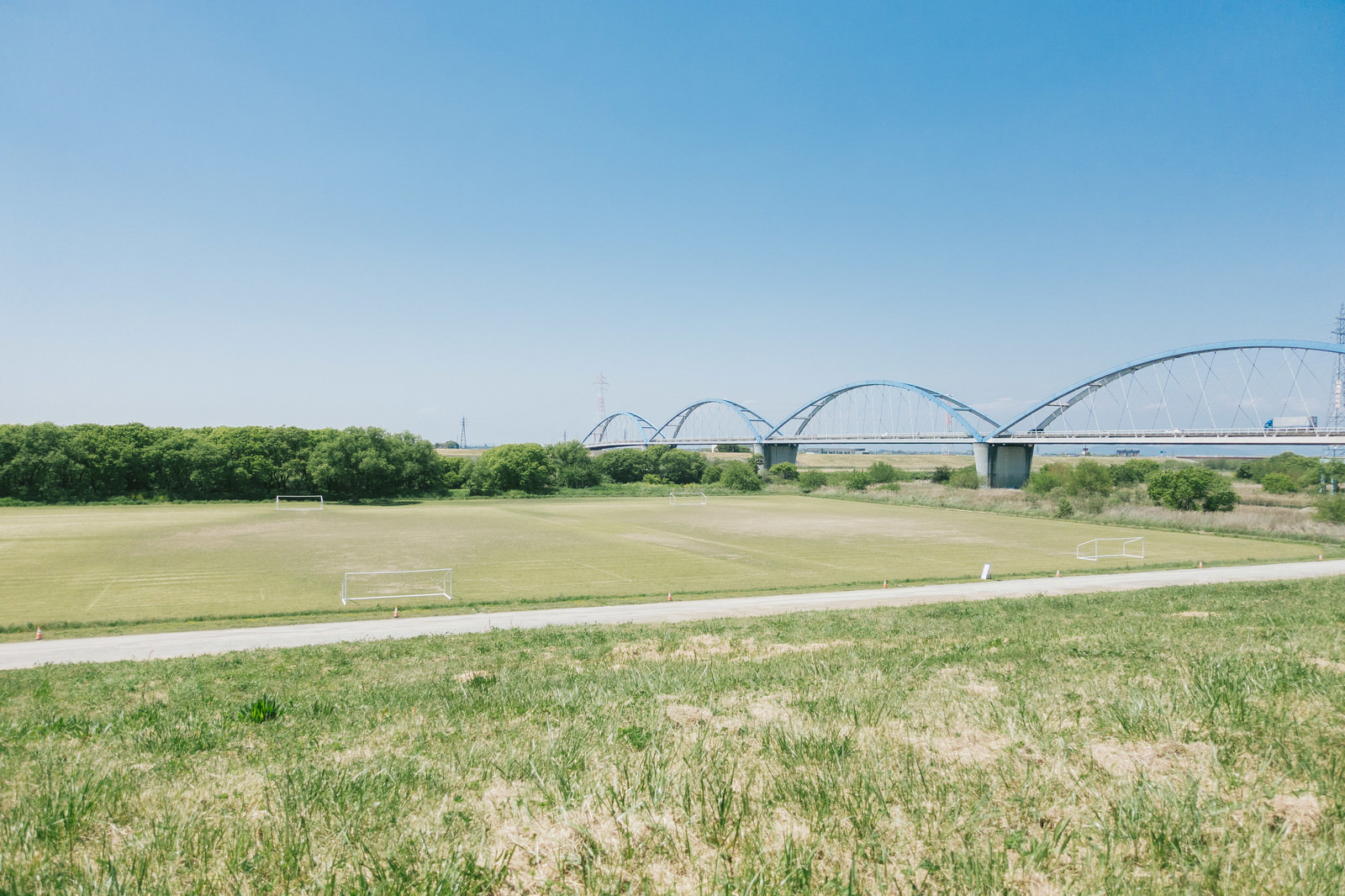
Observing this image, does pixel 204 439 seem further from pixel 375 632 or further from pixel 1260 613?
pixel 1260 613

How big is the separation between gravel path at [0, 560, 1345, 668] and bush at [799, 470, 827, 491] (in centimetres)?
10487

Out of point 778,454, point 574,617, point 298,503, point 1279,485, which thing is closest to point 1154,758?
point 574,617

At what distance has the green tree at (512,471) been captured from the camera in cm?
12519

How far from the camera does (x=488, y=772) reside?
5305mm

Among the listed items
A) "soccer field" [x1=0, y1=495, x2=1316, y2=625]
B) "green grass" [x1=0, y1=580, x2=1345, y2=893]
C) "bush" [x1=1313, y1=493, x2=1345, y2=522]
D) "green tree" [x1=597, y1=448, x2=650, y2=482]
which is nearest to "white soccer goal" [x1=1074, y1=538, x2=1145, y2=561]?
"soccer field" [x1=0, y1=495, x2=1316, y2=625]

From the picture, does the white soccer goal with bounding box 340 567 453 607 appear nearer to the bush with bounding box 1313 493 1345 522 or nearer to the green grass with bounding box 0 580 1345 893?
the green grass with bounding box 0 580 1345 893

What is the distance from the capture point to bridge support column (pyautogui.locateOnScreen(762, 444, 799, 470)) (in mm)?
182250

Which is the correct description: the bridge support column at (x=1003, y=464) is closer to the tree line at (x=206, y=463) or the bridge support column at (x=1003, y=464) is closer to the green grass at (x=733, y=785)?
the tree line at (x=206, y=463)

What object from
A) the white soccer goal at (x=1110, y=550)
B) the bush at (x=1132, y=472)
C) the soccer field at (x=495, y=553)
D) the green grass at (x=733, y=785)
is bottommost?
the white soccer goal at (x=1110, y=550)

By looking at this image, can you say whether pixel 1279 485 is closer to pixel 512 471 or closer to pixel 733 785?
pixel 512 471

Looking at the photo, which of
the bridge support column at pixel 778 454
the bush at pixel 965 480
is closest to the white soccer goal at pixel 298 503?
the bush at pixel 965 480

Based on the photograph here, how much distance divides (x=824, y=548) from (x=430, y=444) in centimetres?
9079

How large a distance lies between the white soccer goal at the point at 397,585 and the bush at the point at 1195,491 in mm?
89671

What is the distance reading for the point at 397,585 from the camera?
36.1 m
